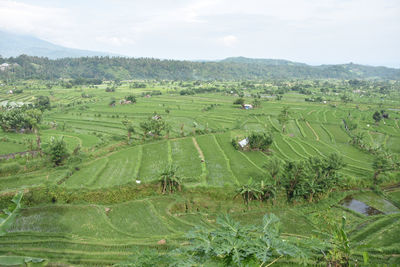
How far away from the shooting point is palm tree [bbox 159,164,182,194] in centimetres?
2611

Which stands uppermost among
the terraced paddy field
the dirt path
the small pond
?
the dirt path

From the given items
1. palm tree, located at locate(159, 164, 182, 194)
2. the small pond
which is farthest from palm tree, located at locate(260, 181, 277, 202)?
palm tree, located at locate(159, 164, 182, 194)

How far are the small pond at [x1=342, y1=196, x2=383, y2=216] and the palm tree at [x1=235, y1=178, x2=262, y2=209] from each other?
12179 millimetres

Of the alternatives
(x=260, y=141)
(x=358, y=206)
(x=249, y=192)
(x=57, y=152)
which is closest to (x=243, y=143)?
(x=260, y=141)

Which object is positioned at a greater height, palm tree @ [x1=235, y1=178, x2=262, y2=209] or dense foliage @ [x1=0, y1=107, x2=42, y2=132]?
dense foliage @ [x1=0, y1=107, x2=42, y2=132]

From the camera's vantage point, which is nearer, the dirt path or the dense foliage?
the dirt path

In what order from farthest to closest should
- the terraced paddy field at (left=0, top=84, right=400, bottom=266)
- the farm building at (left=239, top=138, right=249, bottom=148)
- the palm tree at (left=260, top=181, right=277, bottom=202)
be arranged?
1. the farm building at (left=239, top=138, right=249, bottom=148)
2. the palm tree at (left=260, top=181, right=277, bottom=202)
3. the terraced paddy field at (left=0, top=84, right=400, bottom=266)

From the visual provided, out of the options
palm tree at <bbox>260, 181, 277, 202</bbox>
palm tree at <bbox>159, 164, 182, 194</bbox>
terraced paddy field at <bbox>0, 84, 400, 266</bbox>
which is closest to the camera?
terraced paddy field at <bbox>0, 84, 400, 266</bbox>

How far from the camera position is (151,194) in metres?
26.6

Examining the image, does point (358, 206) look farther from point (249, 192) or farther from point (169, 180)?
point (169, 180)

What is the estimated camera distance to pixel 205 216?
23.8 metres

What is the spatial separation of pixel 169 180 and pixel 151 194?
295cm

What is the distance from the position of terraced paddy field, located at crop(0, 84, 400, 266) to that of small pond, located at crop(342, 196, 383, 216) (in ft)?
1.39

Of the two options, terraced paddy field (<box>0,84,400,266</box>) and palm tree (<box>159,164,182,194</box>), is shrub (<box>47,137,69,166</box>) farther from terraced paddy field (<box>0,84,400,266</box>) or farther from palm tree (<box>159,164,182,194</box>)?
palm tree (<box>159,164,182,194</box>)
